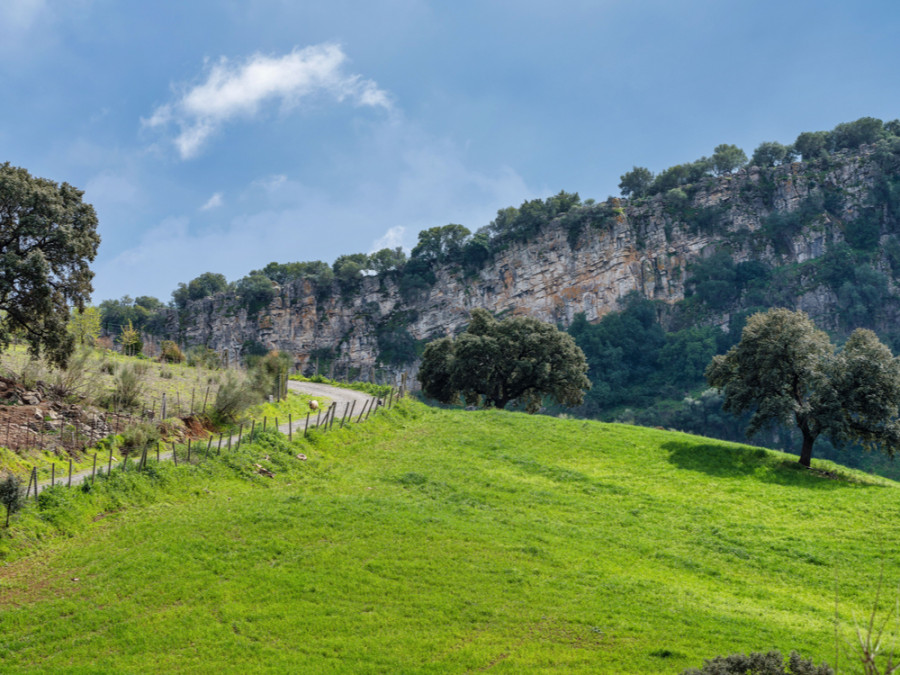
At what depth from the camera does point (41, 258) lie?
1988 centimetres

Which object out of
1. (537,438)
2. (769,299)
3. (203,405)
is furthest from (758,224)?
(203,405)

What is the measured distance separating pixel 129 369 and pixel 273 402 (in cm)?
744

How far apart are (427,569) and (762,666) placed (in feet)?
26.7

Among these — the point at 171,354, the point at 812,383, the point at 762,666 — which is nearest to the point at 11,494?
the point at 762,666

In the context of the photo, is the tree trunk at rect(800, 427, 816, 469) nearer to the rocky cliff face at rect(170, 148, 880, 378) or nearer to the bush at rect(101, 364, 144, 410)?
the bush at rect(101, 364, 144, 410)

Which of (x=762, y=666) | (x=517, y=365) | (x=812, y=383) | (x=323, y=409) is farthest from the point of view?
(x=517, y=365)

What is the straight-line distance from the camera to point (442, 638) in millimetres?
11227

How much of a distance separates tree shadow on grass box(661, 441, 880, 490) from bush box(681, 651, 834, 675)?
19657 millimetres

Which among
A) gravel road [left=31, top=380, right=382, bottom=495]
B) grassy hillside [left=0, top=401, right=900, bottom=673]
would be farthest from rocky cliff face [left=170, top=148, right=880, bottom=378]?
grassy hillside [left=0, top=401, right=900, bottom=673]

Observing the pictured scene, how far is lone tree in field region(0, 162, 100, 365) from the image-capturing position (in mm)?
20016

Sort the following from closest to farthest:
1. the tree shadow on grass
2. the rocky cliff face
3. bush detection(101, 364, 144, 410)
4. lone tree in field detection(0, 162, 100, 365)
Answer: lone tree in field detection(0, 162, 100, 365)
bush detection(101, 364, 144, 410)
the tree shadow on grass
the rocky cliff face

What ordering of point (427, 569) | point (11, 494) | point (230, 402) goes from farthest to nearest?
1. point (230, 402)
2. point (427, 569)
3. point (11, 494)

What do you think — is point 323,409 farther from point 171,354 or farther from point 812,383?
point 812,383

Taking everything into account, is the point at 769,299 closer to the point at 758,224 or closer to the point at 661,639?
the point at 758,224
